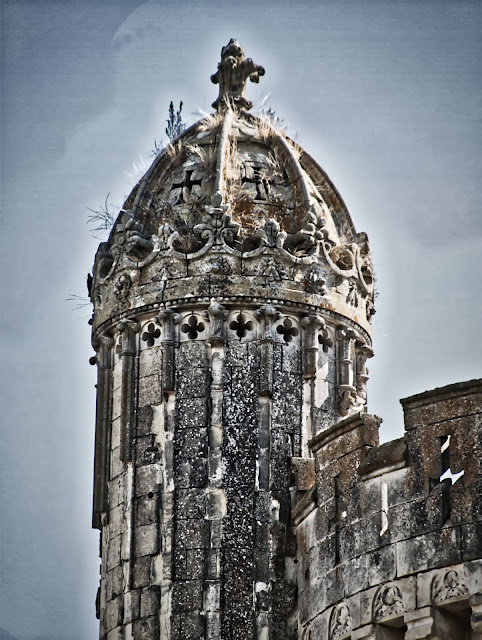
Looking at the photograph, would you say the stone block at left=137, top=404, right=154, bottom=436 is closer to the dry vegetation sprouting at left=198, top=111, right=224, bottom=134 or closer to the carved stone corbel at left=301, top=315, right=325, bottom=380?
the carved stone corbel at left=301, top=315, right=325, bottom=380

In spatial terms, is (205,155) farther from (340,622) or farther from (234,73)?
(340,622)

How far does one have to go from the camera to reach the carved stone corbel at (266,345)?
27.5m

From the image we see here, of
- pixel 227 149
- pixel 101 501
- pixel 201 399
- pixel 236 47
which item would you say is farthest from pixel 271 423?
pixel 236 47

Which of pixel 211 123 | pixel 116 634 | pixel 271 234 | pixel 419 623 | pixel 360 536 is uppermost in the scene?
pixel 211 123

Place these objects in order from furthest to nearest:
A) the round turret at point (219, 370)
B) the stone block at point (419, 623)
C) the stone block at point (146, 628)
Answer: the round turret at point (219, 370), the stone block at point (146, 628), the stone block at point (419, 623)

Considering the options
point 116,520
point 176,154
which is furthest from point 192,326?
point 176,154

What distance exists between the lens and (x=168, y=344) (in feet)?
91.2

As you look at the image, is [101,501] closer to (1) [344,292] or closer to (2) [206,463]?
(2) [206,463]

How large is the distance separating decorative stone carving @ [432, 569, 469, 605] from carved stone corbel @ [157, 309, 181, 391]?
19.2ft

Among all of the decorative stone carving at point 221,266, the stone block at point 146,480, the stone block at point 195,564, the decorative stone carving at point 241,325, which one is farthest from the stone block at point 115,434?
the decorative stone carving at point 221,266

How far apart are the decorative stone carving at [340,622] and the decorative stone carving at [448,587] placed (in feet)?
5.27

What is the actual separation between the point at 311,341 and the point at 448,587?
594cm

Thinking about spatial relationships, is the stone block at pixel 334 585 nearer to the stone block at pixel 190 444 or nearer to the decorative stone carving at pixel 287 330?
the stone block at pixel 190 444

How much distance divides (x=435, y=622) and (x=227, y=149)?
946 centimetres
